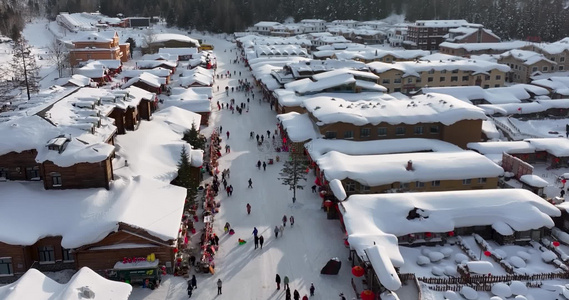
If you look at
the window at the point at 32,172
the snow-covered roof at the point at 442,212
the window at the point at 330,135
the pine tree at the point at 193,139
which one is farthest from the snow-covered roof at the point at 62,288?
the window at the point at 330,135

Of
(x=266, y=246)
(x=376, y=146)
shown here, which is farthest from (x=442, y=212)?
(x=376, y=146)

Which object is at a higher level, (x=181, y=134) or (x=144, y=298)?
(x=181, y=134)

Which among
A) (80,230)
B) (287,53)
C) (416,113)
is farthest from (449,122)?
(287,53)

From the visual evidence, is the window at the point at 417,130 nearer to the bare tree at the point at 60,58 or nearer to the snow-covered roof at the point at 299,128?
the snow-covered roof at the point at 299,128

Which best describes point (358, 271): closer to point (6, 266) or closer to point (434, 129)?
point (6, 266)

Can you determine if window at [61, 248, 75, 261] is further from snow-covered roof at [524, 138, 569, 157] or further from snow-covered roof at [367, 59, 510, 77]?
snow-covered roof at [367, 59, 510, 77]

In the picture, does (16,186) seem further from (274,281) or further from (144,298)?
(274,281)
